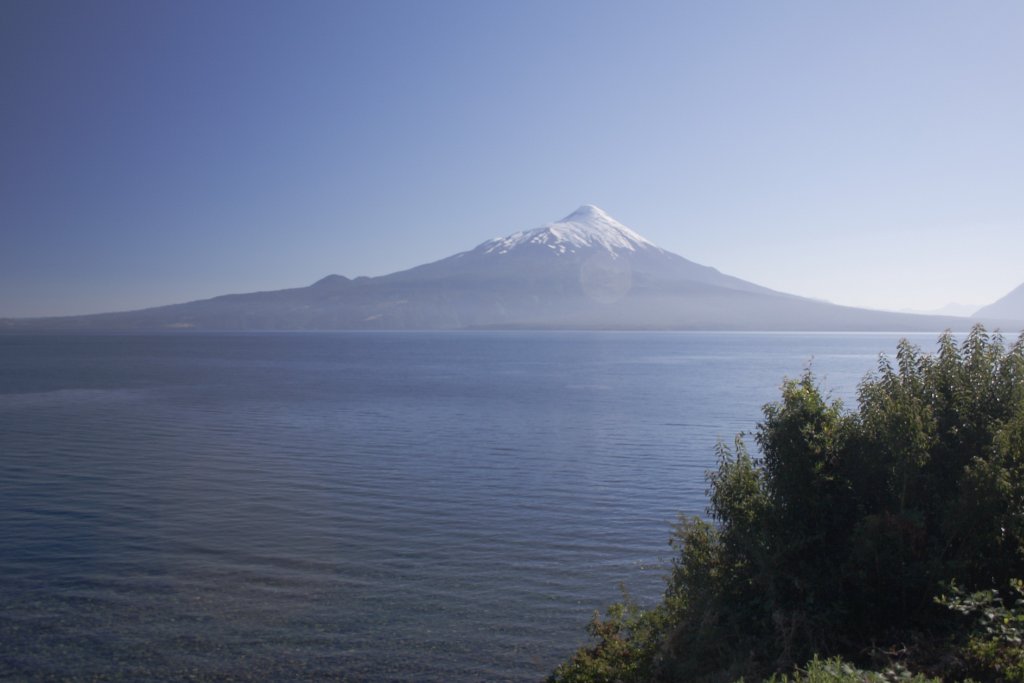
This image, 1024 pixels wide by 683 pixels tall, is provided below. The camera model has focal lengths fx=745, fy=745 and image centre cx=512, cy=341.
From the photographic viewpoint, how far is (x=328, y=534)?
81.4 feet

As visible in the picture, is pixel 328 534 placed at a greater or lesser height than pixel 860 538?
Result: lesser

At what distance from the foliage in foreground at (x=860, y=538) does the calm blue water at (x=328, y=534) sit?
3.42m

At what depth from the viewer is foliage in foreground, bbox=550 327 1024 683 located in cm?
1211

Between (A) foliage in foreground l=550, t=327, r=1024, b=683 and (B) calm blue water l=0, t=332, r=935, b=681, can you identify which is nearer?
(A) foliage in foreground l=550, t=327, r=1024, b=683

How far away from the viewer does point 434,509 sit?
28266 mm

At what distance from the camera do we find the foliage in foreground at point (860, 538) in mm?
12109

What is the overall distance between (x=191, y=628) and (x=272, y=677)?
3388 millimetres

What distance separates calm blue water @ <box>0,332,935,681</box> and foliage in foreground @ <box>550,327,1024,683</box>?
3.42 m

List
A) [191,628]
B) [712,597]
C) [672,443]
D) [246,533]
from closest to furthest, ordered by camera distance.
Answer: [712,597] → [191,628] → [246,533] → [672,443]

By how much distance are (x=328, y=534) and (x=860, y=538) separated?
17.3 m

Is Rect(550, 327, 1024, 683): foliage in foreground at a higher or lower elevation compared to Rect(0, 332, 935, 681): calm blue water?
higher

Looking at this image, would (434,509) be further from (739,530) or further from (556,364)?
(556,364)

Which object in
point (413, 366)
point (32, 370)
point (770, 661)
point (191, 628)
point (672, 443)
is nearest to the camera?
point (770, 661)

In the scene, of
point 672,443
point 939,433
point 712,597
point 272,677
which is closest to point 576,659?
point 712,597
